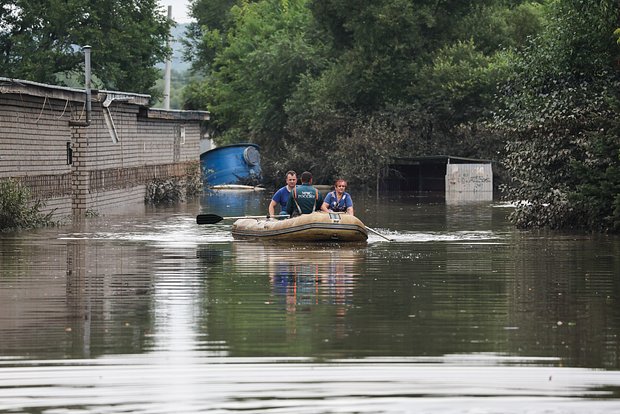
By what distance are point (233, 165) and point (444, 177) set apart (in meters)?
12.1

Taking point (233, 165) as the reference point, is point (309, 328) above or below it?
below

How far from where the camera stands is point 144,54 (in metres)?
69.8

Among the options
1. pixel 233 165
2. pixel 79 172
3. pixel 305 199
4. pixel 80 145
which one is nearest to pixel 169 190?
pixel 79 172

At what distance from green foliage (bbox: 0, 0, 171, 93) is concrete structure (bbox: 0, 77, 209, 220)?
11.5 m

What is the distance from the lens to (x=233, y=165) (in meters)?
69.1

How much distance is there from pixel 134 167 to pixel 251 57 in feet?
86.8

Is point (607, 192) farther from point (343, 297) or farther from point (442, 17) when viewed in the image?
point (442, 17)

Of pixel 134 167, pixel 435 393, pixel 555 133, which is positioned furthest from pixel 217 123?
pixel 435 393

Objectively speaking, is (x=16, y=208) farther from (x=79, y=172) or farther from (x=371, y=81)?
(x=371, y=81)

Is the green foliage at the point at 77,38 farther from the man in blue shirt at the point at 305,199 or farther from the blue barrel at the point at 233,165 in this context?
the man in blue shirt at the point at 305,199

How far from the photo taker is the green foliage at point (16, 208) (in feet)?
97.9

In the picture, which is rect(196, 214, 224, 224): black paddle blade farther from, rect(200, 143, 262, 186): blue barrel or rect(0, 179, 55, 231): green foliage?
rect(200, 143, 262, 186): blue barrel

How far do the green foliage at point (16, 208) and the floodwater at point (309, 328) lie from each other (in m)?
2.74

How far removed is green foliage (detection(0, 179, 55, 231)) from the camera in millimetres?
29828
